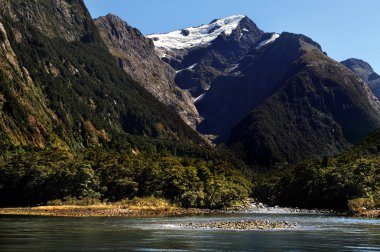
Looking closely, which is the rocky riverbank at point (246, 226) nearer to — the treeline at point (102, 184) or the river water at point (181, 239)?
the river water at point (181, 239)

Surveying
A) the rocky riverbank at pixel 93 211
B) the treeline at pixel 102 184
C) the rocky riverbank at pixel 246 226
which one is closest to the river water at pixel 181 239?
the rocky riverbank at pixel 246 226

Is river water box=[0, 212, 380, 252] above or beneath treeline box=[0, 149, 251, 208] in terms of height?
beneath

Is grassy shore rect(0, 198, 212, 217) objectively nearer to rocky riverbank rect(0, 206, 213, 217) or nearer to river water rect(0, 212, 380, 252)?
rocky riverbank rect(0, 206, 213, 217)

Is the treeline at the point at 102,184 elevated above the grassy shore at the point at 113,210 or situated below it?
above

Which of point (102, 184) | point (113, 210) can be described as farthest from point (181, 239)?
point (102, 184)

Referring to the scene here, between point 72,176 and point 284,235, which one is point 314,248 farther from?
point 72,176

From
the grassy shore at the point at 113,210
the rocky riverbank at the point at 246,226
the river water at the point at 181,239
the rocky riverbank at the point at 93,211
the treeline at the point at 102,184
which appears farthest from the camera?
the treeline at the point at 102,184

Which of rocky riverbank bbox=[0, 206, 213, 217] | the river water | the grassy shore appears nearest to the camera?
the river water

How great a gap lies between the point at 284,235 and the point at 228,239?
10307 mm

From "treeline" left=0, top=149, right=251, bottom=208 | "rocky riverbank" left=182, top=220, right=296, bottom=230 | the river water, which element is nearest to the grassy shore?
"treeline" left=0, top=149, right=251, bottom=208

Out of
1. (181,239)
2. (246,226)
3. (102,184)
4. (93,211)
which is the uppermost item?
(102,184)

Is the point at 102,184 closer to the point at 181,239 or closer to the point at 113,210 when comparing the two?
the point at 113,210

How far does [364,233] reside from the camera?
79.4m

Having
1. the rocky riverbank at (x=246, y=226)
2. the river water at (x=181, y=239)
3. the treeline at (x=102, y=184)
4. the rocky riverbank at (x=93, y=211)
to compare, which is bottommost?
the river water at (x=181, y=239)
